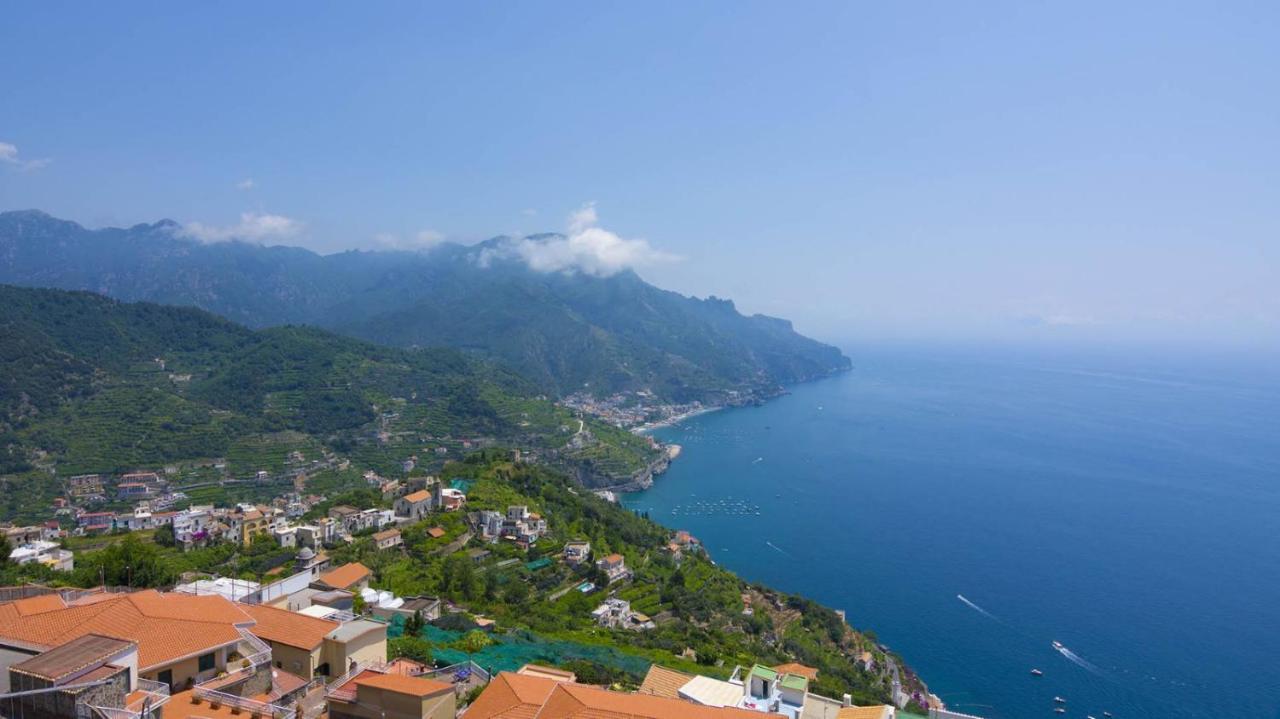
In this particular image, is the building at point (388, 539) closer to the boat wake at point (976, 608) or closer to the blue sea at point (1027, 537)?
the blue sea at point (1027, 537)

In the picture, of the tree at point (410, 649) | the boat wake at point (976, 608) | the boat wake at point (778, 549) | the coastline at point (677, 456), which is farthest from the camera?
the boat wake at point (778, 549)

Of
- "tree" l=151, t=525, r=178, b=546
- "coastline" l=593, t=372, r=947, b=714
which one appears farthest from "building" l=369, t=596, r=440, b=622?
"tree" l=151, t=525, r=178, b=546

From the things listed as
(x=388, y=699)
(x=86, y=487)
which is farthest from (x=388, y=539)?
(x=86, y=487)

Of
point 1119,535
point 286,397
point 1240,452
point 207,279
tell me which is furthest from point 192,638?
point 207,279

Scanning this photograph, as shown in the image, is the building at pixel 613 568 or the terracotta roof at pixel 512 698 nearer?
the terracotta roof at pixel 512 698

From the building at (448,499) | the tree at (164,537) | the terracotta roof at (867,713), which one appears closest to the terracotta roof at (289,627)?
the terracotta roof at (867,713)

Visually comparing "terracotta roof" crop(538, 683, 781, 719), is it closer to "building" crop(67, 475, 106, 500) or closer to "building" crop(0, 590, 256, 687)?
"building" crop(0, 590, 256, 687)
